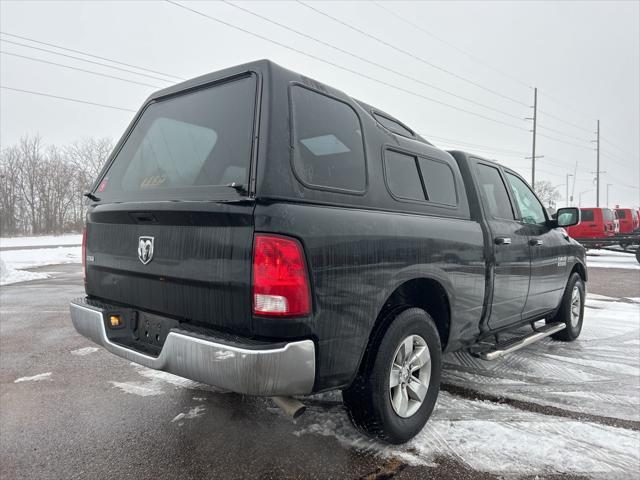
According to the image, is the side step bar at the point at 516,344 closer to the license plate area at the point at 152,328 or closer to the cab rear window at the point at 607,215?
the license plate area at the point at 152,328

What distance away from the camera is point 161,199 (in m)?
2.38

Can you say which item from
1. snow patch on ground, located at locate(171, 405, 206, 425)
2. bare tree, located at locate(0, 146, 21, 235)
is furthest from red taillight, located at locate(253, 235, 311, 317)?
bare tree, located at locate(0, 146, 21, 235)

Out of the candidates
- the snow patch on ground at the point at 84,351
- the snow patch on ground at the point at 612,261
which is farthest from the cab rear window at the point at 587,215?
the snow patch on ground at the point at 84,351

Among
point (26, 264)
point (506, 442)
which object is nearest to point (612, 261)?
point (506, 442)

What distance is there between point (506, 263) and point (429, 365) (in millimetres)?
1365

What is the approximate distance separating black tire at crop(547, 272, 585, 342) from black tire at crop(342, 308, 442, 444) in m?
3.18

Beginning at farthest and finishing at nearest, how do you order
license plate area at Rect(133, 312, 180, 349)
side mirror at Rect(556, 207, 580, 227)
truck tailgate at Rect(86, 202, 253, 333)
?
1. side mirror at Rect(556, 207, 580, 227)
2. license plate area at Rect(133, 312, 180, 349)
3. truck tailgate at Rect(86, 202, 253, 333)

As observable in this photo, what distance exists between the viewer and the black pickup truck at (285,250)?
1.96 m

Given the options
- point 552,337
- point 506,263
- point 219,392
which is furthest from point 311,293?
point 552,337

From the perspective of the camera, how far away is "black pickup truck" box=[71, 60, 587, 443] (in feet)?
6.42

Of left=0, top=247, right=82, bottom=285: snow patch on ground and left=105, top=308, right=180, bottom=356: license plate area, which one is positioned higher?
left=105, top=308, right=180, bottom=356: license plate area

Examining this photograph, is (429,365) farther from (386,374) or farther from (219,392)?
(219,392)

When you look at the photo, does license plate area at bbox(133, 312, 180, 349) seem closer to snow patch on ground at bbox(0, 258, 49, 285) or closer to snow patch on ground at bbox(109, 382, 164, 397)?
snow patch on ground at bbox(109, 382, 164, 397)

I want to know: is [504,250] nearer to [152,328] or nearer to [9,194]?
[152,328]
